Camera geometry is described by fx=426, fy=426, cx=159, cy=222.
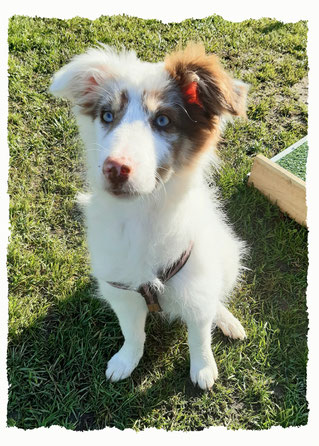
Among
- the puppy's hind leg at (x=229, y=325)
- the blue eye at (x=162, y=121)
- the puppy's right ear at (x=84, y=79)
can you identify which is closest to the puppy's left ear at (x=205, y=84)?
the blue eye at (x=162, y=121)

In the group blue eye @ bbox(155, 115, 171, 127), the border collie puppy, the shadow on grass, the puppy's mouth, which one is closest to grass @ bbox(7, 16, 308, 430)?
the shadow on grass

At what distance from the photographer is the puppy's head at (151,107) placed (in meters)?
1.91

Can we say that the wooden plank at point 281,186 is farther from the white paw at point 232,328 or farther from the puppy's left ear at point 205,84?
the puppy's left ear at point 205,84

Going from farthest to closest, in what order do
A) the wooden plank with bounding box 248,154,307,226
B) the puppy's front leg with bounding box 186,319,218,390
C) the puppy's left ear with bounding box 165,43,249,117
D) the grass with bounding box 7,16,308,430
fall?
1. the wooden plank with bounding box 248,154,307,226
2. the grass with bounding box 7,16,308,430
3. the puppy's front leg with bounding box 186,319,218,390
4. the puppy's left ear with bounding box 165,43,249,117

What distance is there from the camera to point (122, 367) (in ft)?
10.0

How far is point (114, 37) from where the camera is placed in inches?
202

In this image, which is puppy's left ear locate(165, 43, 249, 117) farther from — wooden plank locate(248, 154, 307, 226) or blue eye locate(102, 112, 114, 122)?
wooden plank locate(248, 154, 307, 226)

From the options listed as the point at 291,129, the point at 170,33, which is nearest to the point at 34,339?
the point at 291,129

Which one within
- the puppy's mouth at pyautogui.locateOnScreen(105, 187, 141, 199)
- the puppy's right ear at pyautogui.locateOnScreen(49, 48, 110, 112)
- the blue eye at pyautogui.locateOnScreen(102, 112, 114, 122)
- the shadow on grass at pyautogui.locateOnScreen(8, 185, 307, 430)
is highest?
the puppy's right ear at pyautogui.locateOnScreen(49, 48, 110, 112)

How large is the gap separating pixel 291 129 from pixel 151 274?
3.07m

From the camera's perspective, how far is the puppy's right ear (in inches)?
85.5

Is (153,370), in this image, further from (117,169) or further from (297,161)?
(297,161)

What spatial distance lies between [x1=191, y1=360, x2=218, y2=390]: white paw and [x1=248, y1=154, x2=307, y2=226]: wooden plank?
1612 mm

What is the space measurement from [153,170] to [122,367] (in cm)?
173
